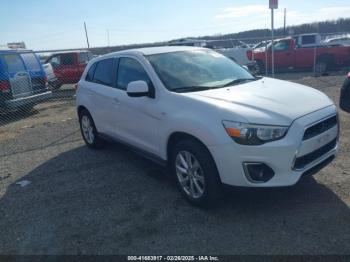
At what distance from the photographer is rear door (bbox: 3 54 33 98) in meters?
10.6

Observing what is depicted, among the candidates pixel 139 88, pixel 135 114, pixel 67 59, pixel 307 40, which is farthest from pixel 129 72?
pixel 307 40

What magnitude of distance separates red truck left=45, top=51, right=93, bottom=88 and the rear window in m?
4.85

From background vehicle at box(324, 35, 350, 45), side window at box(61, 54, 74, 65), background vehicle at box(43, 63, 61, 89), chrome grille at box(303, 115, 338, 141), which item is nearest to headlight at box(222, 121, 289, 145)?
chrome grille at box(303, 115, 338, 141)

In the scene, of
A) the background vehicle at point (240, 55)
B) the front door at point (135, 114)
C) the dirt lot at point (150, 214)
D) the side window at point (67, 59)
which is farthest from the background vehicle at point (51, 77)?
the front door at point (135, 114)

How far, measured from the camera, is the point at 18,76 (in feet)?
35.4

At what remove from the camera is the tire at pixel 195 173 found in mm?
3732

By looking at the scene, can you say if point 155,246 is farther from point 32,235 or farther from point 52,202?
point 52,202

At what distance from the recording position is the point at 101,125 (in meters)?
6.03

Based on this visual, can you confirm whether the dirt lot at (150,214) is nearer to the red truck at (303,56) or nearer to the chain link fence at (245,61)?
the chain link fence at (245,61)

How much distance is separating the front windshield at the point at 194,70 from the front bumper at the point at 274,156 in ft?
3.74

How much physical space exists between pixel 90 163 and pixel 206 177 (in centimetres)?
291

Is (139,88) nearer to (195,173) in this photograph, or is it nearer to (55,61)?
(195,173)

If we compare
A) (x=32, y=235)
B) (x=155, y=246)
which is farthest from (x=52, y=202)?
(x=155, y=246)

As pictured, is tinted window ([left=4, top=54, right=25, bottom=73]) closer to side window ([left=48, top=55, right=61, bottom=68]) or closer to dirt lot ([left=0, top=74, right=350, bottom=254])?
dirt lot ([left=0, top=74, right=350, bottom=254])
